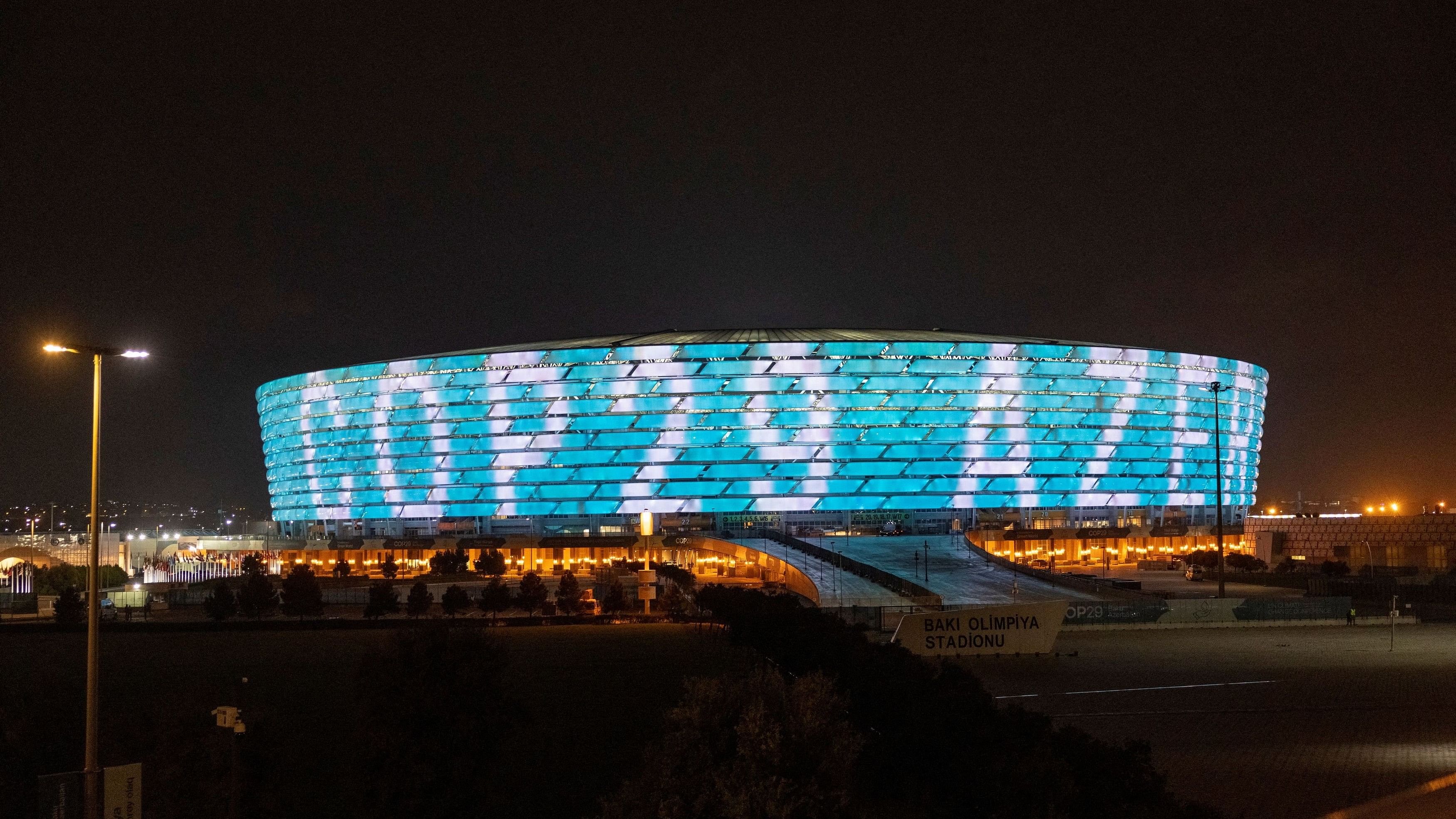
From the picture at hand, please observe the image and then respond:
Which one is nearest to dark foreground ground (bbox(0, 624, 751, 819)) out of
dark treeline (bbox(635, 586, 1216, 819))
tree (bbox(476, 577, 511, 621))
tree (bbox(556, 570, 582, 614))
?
dark treeline (bbox(635, 586, 1216, 819))

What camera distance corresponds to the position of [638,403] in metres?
98.4

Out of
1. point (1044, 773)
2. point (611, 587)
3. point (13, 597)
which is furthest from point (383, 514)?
point (1044, 773)

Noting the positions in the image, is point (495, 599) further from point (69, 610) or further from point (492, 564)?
point (492, 564)

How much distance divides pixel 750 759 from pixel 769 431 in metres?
87.4

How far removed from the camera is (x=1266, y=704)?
2392 centimetres

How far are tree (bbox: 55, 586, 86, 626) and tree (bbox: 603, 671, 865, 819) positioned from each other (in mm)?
38448

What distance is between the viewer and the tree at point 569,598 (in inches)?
1877

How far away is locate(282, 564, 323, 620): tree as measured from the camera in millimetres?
45062

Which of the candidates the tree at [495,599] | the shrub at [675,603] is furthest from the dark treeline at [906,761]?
the tree at [495,599]

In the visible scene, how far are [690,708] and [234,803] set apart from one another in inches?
259

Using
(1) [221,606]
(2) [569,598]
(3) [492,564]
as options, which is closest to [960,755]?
(2) [569,598]

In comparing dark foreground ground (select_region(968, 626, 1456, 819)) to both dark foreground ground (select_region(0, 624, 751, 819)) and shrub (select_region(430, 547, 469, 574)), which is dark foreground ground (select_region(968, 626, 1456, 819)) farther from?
shrub (select_region(430, 547, 469, 574))

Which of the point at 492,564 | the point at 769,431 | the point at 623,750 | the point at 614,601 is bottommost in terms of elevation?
the point at 623,750

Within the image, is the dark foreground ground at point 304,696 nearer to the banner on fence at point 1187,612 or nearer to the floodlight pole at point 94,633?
the floodlight pole at point 94,633
